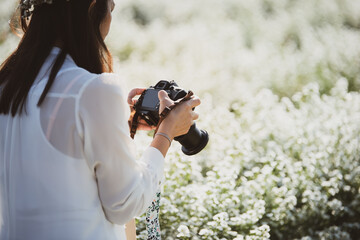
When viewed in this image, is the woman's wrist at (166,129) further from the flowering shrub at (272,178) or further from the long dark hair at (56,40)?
the flowering shrub at (272,178)

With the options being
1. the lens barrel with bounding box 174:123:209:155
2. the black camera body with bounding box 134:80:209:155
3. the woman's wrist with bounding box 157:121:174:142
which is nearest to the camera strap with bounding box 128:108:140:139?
the black camera body with bounding box 134:80:209:155

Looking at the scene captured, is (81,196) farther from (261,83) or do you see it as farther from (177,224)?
(261,83)

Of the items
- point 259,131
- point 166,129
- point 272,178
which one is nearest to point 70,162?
point 166,129

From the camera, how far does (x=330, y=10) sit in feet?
30.3

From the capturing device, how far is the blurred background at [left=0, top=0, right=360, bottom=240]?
2.68m

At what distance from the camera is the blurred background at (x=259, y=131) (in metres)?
2.68

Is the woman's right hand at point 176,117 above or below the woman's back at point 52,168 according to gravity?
above

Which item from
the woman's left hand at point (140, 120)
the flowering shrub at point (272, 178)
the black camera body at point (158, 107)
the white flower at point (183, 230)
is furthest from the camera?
the flowering shrub at point (272, 178)

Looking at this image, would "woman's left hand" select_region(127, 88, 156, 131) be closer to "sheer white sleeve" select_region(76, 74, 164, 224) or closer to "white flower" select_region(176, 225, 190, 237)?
"sheer white sleeve" select_region(76, 74, 164, 224)

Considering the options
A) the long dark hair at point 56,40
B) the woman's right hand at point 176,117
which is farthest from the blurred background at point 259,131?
the long dark hair at point 56,40

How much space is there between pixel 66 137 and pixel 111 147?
0.37 ft

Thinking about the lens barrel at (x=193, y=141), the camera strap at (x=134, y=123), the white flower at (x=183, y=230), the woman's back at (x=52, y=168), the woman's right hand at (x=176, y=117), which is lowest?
the white flower at (x=183, y=230)

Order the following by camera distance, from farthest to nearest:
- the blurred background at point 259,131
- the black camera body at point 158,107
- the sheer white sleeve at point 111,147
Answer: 1. the blurred background at point 259,131
2. the black camera body at point 158,107
3. the sheer white sleeve at point 111,147

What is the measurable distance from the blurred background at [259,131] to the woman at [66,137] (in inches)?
42.3
